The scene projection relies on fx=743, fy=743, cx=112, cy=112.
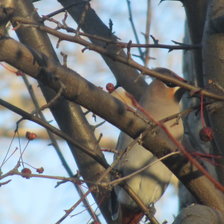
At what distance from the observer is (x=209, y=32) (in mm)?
3082

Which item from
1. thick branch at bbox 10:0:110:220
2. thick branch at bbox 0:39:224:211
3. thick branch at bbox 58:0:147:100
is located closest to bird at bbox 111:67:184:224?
thick branch at bbox 58:0:147:100

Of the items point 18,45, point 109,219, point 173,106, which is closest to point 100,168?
point 109,219

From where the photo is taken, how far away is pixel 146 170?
423 cm

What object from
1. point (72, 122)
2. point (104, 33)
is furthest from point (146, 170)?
point (104, 33)

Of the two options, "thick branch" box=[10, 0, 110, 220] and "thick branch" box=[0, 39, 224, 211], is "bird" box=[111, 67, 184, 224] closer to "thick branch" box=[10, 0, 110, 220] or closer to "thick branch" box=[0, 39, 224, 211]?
"thick branch" box=[10, 0, 110, 220]

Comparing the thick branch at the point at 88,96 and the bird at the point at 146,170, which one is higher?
the bird at the point at 146,170

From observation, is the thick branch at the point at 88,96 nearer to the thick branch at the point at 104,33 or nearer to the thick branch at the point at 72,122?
the thick branch at the point at 72,122

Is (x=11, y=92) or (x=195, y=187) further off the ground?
(x=11, y=92)

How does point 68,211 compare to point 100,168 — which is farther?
point 100,168

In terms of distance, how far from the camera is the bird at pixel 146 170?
4.08 metres

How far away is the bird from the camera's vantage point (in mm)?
4082

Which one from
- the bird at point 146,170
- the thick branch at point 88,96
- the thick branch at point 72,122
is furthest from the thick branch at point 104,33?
the thick branch at point 88,96

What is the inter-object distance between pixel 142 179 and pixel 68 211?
1.71 metres

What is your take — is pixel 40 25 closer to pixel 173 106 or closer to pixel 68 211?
pixel 68 211
